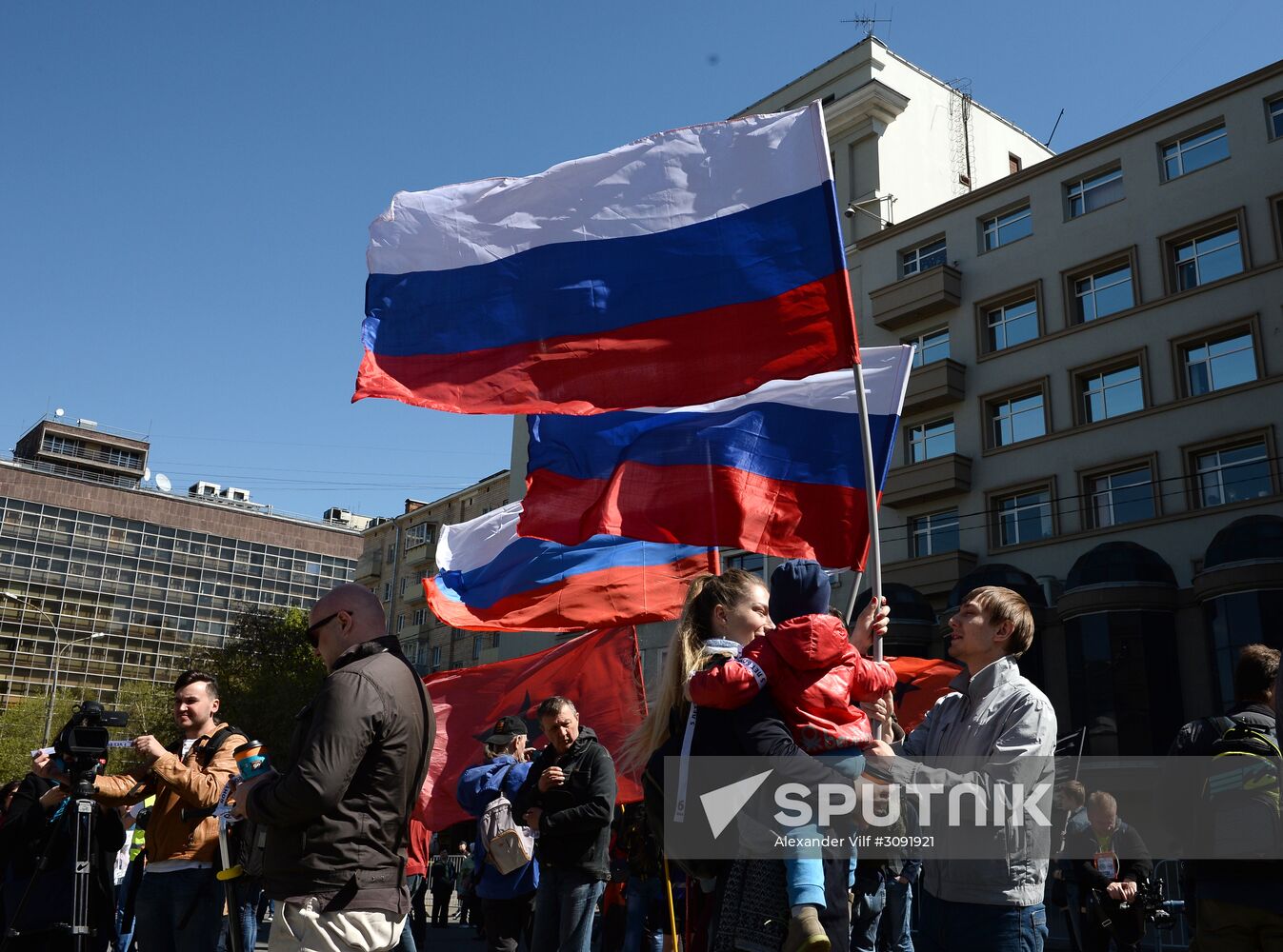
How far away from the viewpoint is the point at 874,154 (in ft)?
137

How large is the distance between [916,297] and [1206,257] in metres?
8.41

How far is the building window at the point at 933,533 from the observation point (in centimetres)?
3419

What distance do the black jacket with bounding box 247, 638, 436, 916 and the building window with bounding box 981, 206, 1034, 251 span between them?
1329 inches

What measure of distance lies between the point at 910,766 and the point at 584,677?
302 inches

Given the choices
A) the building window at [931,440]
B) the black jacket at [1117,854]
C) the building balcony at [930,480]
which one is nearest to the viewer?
the black jacket at [1117,854]

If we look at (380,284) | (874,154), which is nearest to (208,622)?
(874,154)

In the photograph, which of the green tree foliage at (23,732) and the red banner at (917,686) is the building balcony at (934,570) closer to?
the red banner at (917,686)

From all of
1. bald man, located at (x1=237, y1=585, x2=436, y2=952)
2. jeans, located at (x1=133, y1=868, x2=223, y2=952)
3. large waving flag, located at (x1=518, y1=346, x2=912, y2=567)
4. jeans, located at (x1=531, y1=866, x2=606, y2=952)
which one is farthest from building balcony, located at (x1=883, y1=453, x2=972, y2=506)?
bald man, located at (x1=237, y1=585, x2=436, y2=952)

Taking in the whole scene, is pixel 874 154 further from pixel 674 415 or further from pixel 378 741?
pixel 378 741

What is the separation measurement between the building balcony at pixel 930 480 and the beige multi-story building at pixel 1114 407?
0.22 ft

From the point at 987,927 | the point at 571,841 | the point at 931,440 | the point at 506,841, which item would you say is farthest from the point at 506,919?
the point at 931,440

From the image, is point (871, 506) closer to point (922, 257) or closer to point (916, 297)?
point (916, 297)

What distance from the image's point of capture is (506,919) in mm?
8188

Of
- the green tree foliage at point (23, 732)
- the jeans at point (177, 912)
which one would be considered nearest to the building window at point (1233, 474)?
the jeans at point (177, 912)
